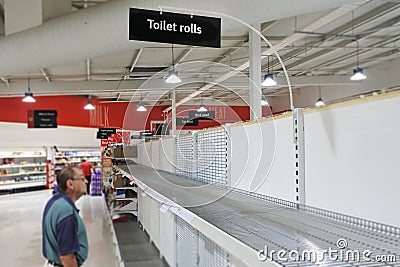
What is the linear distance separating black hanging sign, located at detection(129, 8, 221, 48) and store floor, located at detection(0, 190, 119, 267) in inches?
159

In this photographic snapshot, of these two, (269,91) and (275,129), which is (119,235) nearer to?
(275,129)

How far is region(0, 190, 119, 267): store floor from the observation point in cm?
658

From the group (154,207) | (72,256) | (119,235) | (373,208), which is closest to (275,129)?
(373,208)

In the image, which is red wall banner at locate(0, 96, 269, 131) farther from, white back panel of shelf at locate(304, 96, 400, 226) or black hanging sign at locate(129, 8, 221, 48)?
white back panel of shelf at locate(304, 96, 400, 226)

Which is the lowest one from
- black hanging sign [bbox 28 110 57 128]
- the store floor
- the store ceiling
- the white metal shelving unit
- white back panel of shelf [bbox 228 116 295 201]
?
the store floor

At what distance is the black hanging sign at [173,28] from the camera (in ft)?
11.1

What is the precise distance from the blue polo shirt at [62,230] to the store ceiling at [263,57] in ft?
13.4

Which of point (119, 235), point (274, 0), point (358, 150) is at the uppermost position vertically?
point (274, 0)

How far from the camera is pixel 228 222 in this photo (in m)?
1.78

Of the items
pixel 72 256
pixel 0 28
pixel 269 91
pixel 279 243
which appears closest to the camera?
pixel 279 243

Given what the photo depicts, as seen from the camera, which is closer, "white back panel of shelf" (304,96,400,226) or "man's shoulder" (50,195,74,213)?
"white back panel of shelf" (304,96,400,226)

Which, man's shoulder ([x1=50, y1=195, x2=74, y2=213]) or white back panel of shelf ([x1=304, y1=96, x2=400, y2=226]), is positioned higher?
white back panel of shelf ([x1=304, y1=96, x2=400, y2=226])

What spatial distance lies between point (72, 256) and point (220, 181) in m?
1.24

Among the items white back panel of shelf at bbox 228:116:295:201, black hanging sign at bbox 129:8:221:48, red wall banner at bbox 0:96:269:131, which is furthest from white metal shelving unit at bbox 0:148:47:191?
white back panel of shelf at bbox 228:116:295:201
